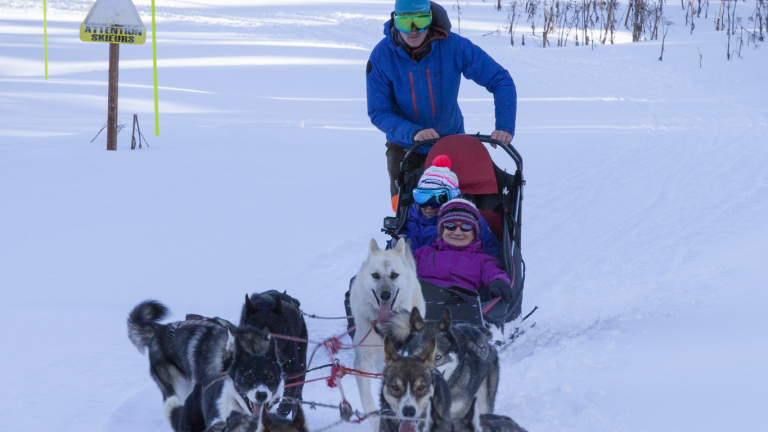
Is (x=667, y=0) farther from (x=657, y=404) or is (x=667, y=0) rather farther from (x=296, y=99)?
(x=657, y=404)

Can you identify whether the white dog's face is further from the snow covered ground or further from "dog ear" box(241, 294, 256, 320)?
"dog ear" box(241, 294, 256, 320)

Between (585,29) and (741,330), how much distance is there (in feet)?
70.6

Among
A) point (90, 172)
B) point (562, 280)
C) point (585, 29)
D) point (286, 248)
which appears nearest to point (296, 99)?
point (90, 172)

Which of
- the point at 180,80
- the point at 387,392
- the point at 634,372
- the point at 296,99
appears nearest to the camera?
the point at 387,392

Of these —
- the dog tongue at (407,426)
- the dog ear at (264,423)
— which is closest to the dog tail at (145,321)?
the dog tongue at (407,426)

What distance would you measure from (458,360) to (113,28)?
23.6ft

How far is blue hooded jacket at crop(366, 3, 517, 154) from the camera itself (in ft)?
13.6

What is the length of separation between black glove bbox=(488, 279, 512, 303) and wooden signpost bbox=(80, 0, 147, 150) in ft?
20.9

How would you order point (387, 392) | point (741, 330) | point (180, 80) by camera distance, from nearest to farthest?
point (387, 392) < point (741, 330) < point (180, 80)

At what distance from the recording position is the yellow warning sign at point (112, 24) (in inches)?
324

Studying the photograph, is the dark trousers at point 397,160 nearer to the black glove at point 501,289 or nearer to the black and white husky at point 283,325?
the black glove at point 501,289

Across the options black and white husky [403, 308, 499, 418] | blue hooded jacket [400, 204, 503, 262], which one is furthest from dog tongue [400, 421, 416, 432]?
blue hooded jacket [400, 204, 503, 262]

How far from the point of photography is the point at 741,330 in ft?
11.5

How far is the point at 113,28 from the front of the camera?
27.3 feet
